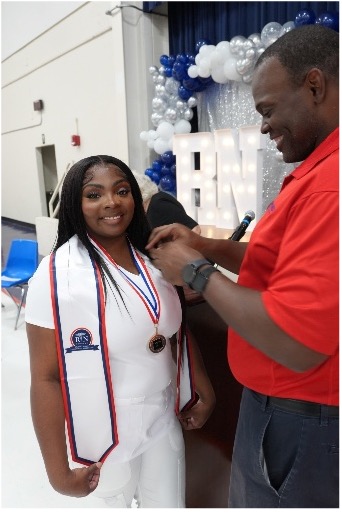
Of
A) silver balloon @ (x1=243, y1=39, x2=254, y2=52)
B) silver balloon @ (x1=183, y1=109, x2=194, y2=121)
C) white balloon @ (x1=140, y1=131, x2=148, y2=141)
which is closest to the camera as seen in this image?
silver balloon @ (x1=243, y1=39, x2=254, y2=52)

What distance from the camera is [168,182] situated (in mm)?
4676

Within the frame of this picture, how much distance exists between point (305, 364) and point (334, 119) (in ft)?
1.69

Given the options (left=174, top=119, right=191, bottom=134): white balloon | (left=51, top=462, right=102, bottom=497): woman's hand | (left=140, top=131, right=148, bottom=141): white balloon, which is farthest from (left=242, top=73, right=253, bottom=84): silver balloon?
(left=51, top=462, right=102, bottom=497): woman's hand

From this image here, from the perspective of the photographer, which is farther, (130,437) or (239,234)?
(239,234)

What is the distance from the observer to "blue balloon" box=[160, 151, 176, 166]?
4.49 meters

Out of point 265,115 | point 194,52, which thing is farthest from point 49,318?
point 194,52

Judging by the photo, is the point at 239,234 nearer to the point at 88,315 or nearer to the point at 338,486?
the point at 88,315

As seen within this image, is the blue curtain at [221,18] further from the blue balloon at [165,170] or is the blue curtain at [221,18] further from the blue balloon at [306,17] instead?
the blue balloon at [165,170]

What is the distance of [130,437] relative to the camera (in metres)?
1.11

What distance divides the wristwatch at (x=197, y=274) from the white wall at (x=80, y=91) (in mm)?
4333

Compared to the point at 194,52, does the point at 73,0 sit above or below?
above

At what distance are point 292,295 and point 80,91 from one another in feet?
20.0

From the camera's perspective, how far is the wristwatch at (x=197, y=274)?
2.83 feet

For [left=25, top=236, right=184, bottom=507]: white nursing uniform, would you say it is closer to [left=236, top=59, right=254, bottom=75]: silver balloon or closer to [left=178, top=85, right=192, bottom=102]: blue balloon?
[left=236, top=59, right=254, bottom=75]: silver balloon
